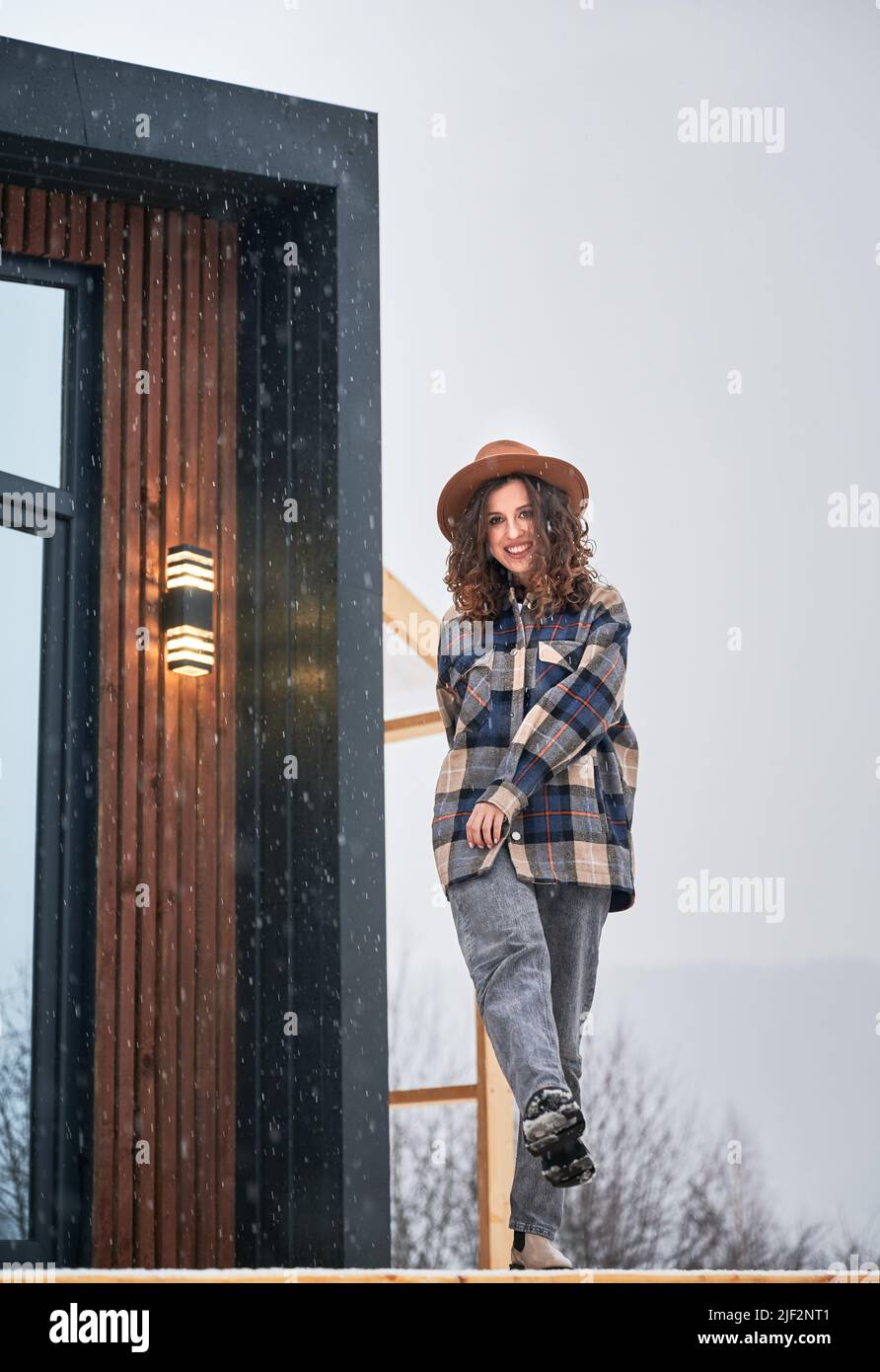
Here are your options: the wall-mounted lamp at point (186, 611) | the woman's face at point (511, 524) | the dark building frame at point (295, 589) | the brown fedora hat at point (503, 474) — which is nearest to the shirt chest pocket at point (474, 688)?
the woman's face at point (511, 524)

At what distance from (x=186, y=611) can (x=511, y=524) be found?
1357 mm

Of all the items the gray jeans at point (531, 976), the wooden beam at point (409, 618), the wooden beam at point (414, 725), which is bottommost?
the gray jeans at point (531, 976)

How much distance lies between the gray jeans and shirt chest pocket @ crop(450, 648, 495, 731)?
33cm

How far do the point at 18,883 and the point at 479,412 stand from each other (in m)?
16.3

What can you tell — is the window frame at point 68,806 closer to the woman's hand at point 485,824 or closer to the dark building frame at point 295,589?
the dark building frame at point 295,589

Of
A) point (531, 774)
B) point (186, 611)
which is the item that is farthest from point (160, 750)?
point (531, 774)

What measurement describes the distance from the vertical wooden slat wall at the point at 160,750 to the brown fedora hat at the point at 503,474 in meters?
1.26

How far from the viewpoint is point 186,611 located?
4988mm

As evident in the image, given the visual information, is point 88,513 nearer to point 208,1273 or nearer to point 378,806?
point 378,806

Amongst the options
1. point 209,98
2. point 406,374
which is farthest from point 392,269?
point 209,98

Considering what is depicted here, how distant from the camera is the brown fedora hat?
4.06 m

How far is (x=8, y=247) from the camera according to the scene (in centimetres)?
498

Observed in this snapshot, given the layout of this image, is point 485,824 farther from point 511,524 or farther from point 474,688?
point 511,524

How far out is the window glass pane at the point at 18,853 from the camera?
179 inches
